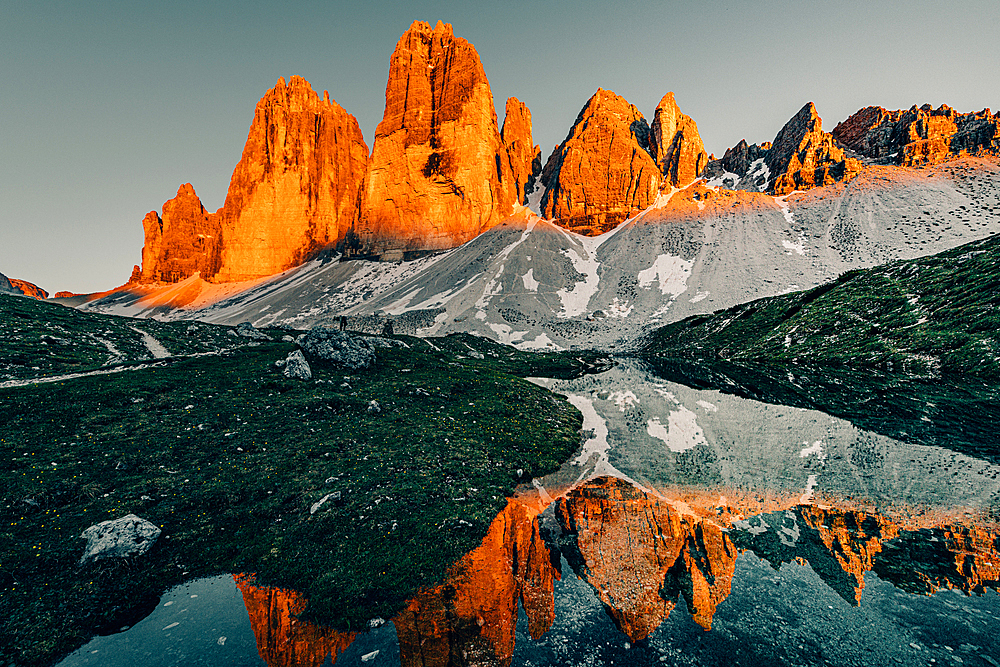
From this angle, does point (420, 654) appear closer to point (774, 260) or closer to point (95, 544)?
point (95, 544)

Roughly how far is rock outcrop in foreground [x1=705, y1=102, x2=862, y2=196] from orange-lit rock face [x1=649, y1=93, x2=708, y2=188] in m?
11.8

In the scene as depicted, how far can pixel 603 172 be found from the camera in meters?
182

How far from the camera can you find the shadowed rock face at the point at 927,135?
146125 millimetres

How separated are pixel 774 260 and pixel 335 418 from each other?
154m

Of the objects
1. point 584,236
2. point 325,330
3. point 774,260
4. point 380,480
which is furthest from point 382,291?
point 380,480

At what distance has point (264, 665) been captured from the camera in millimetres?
8859

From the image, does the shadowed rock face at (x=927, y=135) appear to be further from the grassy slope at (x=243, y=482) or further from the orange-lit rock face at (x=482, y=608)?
the orange-lit rock face at (x=482, y=608)

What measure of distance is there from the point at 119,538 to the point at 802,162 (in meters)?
213

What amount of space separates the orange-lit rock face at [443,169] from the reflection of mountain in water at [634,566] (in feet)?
599

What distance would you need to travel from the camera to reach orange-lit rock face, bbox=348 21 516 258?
18775 cm

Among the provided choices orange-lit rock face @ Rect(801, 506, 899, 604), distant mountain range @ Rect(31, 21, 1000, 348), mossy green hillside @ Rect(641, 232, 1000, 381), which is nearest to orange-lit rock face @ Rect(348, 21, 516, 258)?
distant mountain range @ Rect(31, 21, 1000, 348)

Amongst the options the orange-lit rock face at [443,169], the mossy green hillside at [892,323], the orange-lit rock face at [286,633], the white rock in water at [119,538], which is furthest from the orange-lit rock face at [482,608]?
the orange-lit rock face at [443,169]

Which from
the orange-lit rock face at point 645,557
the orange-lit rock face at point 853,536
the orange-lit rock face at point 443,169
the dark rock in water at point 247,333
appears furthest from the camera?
the orange-lit rock face at point 443,169

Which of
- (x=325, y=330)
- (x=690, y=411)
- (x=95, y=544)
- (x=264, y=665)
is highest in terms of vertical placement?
(x=325, y=330)
